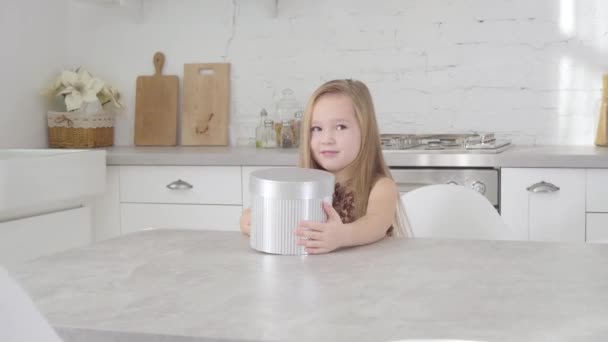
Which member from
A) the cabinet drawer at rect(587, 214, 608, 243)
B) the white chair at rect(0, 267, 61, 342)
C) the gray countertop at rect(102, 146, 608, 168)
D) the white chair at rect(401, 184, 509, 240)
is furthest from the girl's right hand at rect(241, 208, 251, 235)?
the cabinet drawer at rect(587, 214, 608, 243)

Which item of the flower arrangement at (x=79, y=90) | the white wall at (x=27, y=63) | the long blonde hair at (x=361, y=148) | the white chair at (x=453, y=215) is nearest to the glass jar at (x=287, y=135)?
the flower arrangement at (x=79, y=90)

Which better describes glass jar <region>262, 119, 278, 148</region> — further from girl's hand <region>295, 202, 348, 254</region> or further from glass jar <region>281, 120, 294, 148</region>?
girl's hand <region>295, 202, 348, 254</region>

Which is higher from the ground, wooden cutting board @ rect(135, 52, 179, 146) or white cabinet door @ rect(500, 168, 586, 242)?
wooden cutting board @ rect(135, 52, 179, 146)

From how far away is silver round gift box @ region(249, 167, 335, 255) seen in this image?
→ 1.19 meters

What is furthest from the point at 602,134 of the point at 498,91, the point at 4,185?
the point at 4,185

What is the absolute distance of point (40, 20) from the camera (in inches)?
132

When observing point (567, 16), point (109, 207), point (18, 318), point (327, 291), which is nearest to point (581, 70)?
point (567, 16)

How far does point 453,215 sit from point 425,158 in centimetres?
90

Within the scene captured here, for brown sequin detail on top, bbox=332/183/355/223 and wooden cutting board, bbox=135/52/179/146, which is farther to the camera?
wooden cutting board, bbox=135/52/179/146

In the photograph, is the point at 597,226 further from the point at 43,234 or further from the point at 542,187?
the point at 43,234

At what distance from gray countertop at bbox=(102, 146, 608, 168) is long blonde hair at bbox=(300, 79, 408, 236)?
1097mm

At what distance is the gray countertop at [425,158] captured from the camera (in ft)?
8.45

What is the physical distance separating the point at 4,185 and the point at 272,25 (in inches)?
58.7

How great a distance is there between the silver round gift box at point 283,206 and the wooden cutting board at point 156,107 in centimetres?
230
